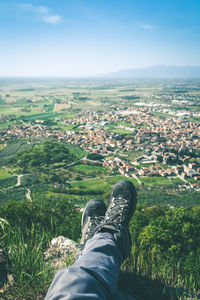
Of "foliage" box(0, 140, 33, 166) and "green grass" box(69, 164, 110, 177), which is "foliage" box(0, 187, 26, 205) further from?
"foliage" box(0, 140, 33, 166)

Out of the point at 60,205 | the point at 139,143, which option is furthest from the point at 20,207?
the point at 139,143

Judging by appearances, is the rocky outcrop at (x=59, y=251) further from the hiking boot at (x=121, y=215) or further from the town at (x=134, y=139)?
the town at (x=134, y=139)

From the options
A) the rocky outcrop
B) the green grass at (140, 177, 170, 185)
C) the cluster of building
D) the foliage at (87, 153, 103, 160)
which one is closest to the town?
the cluster of building

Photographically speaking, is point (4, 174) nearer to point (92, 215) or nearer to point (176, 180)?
point (176, 180)

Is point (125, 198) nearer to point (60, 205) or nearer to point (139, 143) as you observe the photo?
point (60, 205)

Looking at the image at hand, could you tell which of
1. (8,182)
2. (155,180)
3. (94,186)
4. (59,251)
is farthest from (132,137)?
(59,251)

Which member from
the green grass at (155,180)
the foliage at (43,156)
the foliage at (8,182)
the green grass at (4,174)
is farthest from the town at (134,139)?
the green grass at (4,174)
